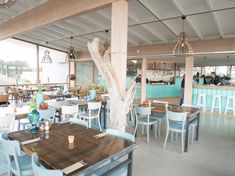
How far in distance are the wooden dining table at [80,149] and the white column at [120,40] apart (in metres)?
1.11

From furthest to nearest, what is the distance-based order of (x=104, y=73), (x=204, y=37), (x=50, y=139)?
(x=204, y=37) → (x=104, y=73) → (x=50, y=139)

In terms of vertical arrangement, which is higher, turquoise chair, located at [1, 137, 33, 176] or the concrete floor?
turquoise chair, located at [1, 137, 33, 176]

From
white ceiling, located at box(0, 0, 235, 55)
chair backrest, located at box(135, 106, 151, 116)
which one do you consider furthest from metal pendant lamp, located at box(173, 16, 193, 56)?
chair backrest, located at box(135, 106, 151, 116)

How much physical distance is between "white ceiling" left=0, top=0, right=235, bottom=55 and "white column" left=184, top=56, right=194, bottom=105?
90 centimetres

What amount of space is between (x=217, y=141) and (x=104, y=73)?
306cm

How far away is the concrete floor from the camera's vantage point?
2.62 metres

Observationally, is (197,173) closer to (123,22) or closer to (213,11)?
(123,22)

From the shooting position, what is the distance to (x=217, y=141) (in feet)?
12.8

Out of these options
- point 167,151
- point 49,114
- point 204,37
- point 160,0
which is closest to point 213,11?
point 160,0

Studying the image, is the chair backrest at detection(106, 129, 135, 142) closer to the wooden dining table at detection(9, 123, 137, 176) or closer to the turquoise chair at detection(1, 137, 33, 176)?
the wooden dining table at detection(9, 123, 137, 176)

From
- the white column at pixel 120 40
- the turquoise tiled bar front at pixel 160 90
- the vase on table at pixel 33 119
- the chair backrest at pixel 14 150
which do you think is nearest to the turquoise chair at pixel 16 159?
the chair backrest at pixel 14 150

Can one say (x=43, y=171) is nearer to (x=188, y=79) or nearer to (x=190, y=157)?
(x=190, y=157)

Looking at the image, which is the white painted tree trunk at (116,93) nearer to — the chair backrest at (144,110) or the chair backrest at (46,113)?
the chair backrest at (144,110)

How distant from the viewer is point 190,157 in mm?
3086
